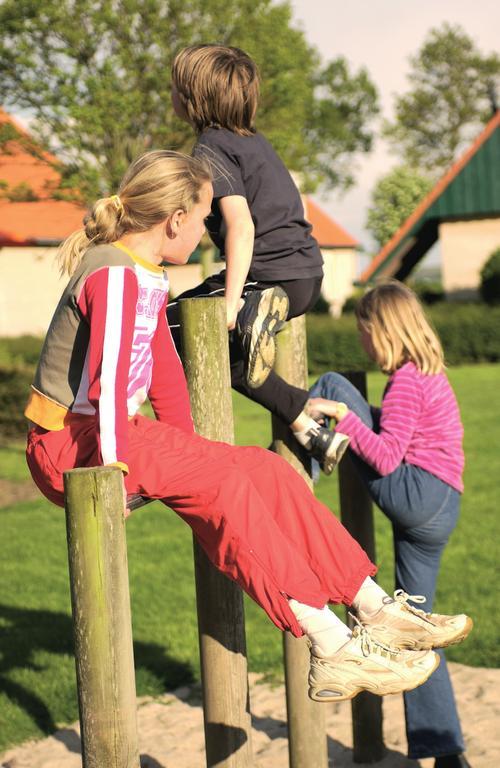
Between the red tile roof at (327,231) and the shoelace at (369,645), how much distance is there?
4326 cm

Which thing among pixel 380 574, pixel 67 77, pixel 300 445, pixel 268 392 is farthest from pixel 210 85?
pixel 67 77

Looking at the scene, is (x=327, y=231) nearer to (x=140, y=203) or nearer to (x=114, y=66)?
(x=114, y=66)

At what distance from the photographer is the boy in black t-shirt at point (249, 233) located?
3.46 metres

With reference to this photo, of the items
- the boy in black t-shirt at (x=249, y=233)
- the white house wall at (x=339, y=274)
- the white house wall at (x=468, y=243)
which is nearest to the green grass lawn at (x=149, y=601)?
the boy in black t-shirt at (x=249, y=233)

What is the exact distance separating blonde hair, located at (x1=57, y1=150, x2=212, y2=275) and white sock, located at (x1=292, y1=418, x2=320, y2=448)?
1.03m

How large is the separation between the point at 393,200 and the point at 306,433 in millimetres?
38299

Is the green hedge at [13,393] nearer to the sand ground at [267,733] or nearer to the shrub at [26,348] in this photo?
the shrub at [26,348]

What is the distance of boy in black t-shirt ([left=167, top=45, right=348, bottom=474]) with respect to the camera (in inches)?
136

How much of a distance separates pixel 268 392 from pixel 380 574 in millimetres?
4130

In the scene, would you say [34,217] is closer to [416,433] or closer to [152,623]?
[152,623]

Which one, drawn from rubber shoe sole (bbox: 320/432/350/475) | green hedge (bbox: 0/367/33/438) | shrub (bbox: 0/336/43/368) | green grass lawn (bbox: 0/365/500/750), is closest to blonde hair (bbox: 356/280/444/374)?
rubber shoe sole (bbox: 320/432/350/475)

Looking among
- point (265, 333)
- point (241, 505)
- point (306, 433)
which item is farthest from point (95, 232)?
point (306, 433)

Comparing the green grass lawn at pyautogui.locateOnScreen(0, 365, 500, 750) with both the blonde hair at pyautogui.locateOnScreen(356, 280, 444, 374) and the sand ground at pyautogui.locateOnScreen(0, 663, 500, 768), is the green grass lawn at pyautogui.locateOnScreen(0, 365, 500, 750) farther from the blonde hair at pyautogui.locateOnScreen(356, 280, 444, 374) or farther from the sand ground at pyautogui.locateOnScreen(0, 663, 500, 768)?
the blonde hair at pyautogui.locateOnScreen(356, 280, 444, 374)

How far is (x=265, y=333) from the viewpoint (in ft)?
11.2
